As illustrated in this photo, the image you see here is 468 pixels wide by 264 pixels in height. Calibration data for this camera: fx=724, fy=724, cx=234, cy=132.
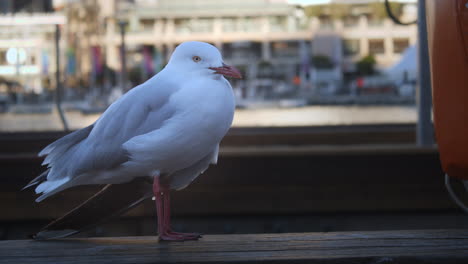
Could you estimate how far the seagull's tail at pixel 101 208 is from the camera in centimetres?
180

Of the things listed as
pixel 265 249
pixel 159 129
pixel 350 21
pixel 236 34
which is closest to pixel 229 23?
pixel 236 34

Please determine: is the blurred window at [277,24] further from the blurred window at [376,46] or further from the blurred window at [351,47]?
the blurred window at [376,46]

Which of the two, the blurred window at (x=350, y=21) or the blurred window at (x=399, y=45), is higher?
the blurred window at (x=350, y=21)

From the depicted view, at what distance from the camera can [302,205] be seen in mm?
3514

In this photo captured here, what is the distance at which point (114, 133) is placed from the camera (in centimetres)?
176

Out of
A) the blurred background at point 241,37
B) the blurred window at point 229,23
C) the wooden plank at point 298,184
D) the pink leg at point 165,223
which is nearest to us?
the pink leg at point 165,223

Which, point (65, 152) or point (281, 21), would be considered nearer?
point (65, 152)

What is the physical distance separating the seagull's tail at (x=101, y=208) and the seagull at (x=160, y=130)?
0.05 m

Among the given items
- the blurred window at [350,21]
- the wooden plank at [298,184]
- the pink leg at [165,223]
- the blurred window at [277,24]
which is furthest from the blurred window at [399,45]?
the pink leg at [165,223]

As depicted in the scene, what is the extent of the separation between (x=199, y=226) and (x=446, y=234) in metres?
1.90

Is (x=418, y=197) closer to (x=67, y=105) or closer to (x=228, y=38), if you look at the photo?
(x=67, y=105)

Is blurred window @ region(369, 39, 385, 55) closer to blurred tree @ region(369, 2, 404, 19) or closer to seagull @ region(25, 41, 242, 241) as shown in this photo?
blurred tree @ region(369, 2, 404, 19)

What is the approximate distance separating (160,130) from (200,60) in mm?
208

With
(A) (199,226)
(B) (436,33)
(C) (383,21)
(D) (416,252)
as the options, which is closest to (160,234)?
(D) (416,252)
